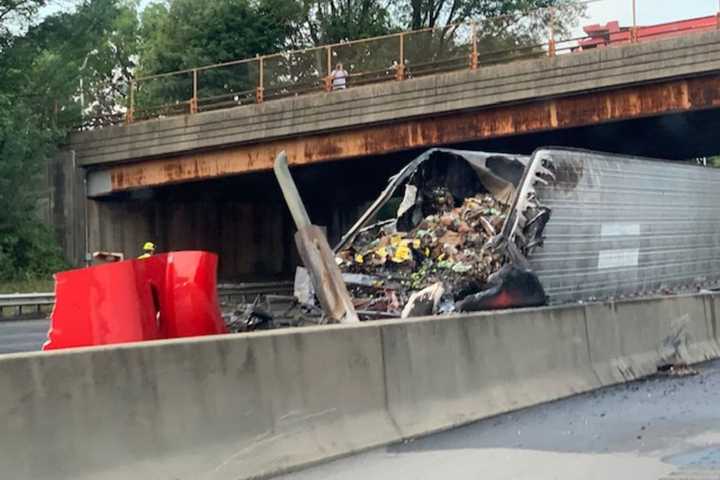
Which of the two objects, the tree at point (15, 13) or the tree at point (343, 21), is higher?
the tree at point (343, 21)

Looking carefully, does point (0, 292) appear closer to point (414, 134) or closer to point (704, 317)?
point (414, 134)

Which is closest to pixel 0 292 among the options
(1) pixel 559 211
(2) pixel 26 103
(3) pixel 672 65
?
(2) pixel 26 103

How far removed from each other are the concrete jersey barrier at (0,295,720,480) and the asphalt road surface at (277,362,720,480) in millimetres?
222

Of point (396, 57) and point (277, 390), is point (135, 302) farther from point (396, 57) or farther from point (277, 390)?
point (396, 57)

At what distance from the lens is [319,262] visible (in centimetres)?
961

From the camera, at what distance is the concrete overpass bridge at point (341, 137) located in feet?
79.1

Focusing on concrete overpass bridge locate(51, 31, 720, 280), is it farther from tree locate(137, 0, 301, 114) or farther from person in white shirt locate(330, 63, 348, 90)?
tree locate(137, 0, 301, 114)

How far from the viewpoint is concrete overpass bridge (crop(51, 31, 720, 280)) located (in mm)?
24109

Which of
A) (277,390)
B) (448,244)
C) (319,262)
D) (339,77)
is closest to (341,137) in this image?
(339,77)

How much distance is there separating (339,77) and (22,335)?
13.2 meters

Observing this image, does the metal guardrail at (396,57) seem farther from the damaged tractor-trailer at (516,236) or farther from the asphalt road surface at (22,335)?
the damaged tractor-trailer at (516,236)

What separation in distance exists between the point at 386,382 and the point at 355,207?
37.1 metres

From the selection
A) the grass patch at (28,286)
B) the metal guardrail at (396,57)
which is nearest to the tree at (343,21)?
the metal guardrail at (396,57)

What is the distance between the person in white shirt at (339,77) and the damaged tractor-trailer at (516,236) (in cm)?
1497
